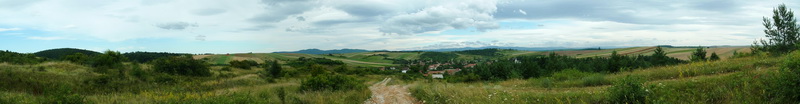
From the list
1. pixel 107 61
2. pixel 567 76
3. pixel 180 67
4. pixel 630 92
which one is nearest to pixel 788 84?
pixel 630 92

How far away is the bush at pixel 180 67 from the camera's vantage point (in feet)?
93.2

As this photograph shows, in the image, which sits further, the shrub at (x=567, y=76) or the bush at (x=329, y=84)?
the shrub at (x=567, y=76)

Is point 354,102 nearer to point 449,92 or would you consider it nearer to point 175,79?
point 449,92

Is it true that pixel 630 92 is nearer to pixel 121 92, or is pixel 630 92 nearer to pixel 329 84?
pixel 329 84

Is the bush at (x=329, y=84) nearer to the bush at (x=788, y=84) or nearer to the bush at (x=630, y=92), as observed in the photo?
the bush at (x=630, y=92)

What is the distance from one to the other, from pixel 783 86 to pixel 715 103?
837 millimetres

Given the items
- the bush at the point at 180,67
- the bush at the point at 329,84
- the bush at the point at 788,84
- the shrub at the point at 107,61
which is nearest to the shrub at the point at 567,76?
the bush at the point at 329,84

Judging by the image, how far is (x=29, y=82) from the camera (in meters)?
14.7

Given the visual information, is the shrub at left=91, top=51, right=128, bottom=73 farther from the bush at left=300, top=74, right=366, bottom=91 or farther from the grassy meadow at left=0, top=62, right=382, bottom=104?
the bush at left=300, top=74, right=366, bottom=91

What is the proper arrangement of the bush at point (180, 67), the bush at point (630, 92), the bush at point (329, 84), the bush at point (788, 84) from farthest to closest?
the bush at point (180, 67) < the bush at point (329, 84) < the bush at point (630, 92) < the bush at point (788, 84)

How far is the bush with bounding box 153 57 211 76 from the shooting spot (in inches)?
1118

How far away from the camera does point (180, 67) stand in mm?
Result: 29422

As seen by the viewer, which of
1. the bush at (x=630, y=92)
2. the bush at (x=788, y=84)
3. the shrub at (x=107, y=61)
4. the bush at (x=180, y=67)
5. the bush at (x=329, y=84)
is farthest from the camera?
the bush at (x=180, y=67)

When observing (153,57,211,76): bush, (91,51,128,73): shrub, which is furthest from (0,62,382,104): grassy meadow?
(153,57,211,76): bush
